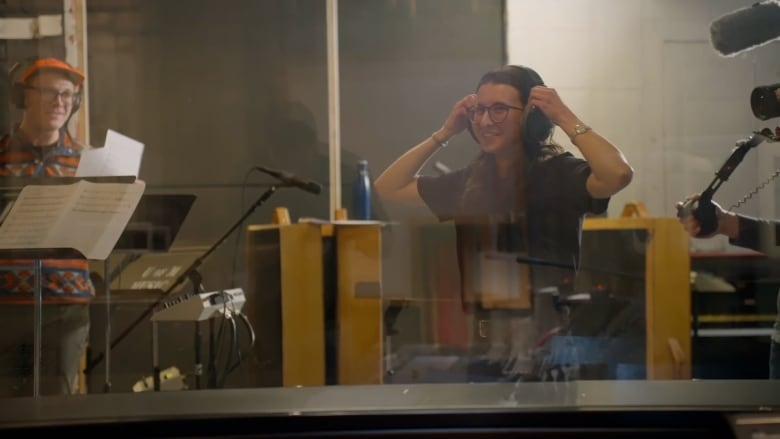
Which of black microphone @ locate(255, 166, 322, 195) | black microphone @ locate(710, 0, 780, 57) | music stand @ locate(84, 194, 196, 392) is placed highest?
black microphone @ locate(710, 0, 780, 57)

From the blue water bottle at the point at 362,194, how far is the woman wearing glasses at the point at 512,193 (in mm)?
49

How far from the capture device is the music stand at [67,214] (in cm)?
134

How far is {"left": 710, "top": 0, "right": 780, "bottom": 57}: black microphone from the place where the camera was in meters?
1.48

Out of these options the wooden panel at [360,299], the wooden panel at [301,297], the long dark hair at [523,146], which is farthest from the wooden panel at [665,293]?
the wooden panel at [301,297]

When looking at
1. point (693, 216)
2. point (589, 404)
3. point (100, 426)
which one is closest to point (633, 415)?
point (589, 404)

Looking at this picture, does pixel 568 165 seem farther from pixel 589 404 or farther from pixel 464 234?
pixel 589 404

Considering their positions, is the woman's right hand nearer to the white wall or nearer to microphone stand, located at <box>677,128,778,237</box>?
the white wall

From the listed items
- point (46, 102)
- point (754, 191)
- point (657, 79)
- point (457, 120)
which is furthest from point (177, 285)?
point (754, 191)

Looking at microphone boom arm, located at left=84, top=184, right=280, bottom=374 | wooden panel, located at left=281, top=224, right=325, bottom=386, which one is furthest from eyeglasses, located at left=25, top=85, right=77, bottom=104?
wooden panel, located at left=281, top=224, right=325, bottom=386

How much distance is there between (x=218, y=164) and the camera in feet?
5.65

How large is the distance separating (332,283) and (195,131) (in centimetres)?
55

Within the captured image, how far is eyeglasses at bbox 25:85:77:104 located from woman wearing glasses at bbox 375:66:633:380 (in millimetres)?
819

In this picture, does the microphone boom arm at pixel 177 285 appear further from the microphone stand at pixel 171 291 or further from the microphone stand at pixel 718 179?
the microphone stand at pixel 718 179

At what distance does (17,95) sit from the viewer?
→ 1.59 meters
